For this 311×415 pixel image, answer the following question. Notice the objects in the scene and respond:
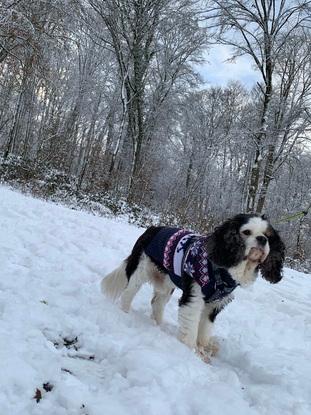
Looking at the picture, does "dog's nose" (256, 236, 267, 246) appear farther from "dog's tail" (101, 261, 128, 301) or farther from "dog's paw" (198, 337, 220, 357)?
"dog's tail" (101, 261, 128, 301)

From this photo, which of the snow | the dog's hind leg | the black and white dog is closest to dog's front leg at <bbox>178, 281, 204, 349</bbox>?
the black and white dog

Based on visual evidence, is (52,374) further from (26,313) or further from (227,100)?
(227,100)

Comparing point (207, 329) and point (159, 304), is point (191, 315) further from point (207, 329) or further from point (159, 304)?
point (159, 304)

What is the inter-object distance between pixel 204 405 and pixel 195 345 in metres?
1.25

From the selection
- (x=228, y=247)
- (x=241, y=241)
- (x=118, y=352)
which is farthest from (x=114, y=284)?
(x=241, y=241)

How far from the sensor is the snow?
2.60 metres

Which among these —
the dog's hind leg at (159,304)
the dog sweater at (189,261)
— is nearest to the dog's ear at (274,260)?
the dog sweater at (189,261)

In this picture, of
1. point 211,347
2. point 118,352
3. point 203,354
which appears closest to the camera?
point 118,352

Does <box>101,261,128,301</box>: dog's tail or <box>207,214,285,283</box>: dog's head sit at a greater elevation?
<box>207,214,285,283</box>: dog's head

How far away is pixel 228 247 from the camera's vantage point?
3797 mm

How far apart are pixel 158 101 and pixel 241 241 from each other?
75.7ft

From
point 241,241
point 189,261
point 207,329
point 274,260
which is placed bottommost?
point 207,329

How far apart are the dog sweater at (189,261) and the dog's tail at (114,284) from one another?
16.7 inches

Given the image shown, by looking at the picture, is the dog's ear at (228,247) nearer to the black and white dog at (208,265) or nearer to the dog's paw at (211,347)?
the black and white dog at (208,265)
